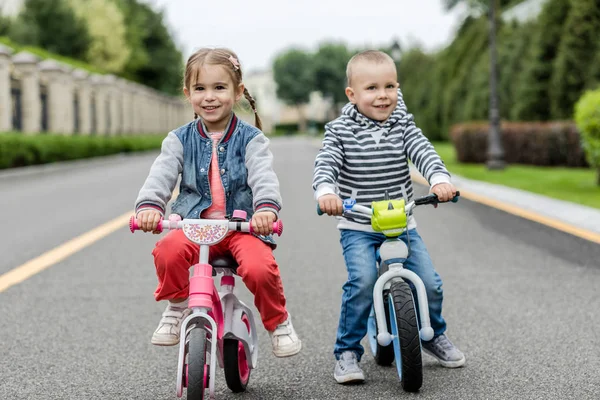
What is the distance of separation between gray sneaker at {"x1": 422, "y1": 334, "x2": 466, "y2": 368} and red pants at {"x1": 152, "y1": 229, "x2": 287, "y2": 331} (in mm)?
1007

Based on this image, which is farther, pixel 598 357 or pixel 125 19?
pixel 125 19

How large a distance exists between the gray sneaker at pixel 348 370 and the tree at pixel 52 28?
5179cm

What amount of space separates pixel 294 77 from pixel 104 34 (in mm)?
55129

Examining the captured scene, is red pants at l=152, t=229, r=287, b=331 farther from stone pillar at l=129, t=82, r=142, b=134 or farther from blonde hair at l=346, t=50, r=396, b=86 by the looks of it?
stone pillar at l=129, t=82, r=142, b=134

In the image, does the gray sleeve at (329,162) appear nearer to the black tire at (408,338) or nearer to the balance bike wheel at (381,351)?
the black tire at (408,338)

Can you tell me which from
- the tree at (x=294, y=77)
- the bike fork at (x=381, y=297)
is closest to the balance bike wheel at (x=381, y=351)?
the bike fork at (x=381, y=297)

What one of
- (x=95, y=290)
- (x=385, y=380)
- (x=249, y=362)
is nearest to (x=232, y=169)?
(x=249, y=362)

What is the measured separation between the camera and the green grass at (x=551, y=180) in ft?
41.9

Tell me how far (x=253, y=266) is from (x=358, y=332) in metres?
0.80

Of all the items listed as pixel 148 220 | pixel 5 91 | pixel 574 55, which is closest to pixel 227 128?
pixel 148 220

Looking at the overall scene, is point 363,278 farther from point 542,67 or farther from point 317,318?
point 542,67

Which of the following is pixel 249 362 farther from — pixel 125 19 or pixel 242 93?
pixel 125 19

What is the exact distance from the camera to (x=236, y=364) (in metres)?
3.56

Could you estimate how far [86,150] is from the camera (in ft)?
104
